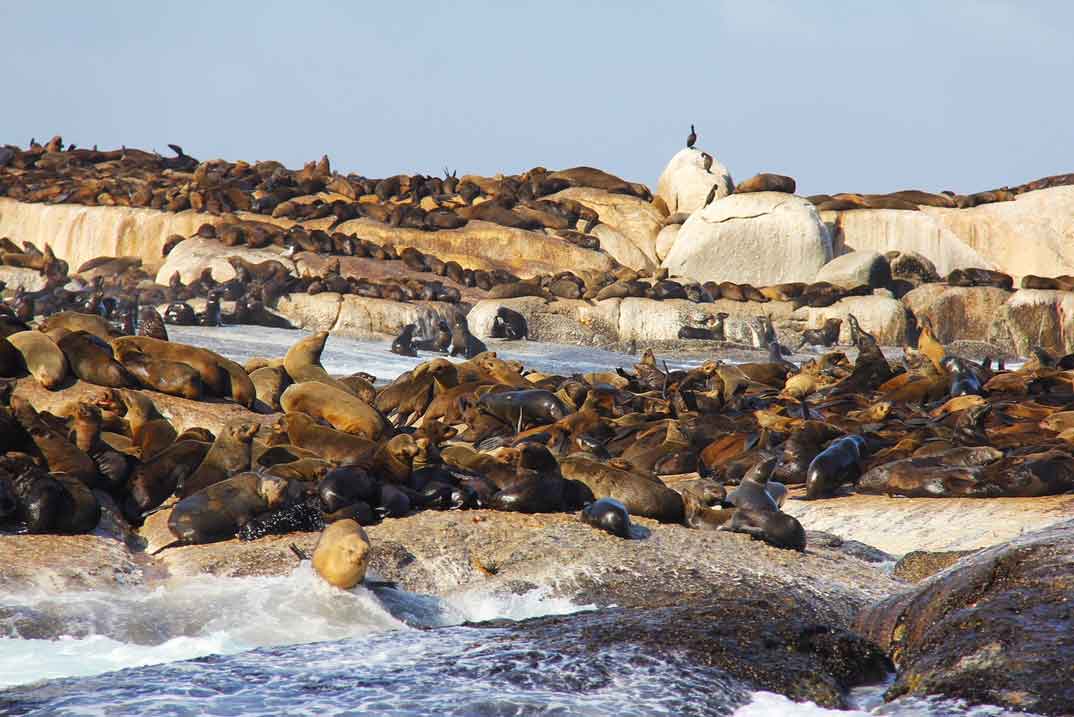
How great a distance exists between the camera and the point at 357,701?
4.76 m

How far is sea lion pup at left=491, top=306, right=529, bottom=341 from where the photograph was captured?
25984 millimetres

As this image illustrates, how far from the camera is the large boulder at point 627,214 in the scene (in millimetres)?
37188

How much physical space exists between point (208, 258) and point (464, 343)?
26.9 ft

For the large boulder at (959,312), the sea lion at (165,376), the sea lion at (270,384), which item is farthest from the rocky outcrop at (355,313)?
the sea lion at (165,376)

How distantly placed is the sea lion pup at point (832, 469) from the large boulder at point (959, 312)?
19.4m

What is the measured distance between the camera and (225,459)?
866cm

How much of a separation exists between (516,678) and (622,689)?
42 cm

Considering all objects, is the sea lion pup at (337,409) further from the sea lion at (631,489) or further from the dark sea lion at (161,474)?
the sea lion at (631,489)

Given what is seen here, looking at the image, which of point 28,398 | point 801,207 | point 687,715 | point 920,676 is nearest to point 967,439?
point 920,676

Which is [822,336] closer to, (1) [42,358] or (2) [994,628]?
(1) [42,358]

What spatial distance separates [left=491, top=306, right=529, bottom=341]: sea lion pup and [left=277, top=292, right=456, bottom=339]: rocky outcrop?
3.15ft

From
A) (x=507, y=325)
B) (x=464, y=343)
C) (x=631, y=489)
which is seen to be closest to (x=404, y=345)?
(x=464, y=343)

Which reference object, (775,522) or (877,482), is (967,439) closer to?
(877,482)

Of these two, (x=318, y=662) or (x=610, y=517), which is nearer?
(x=318, y=662)
